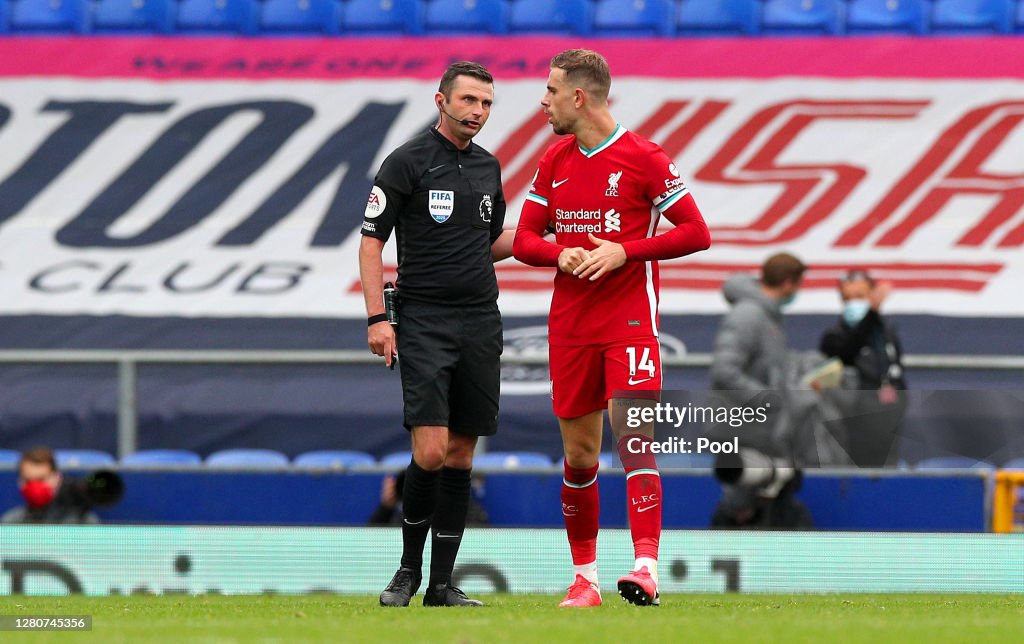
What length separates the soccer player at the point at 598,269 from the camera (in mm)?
5582

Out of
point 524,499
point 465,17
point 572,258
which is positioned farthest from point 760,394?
point 465,17

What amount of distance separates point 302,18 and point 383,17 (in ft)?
2.17

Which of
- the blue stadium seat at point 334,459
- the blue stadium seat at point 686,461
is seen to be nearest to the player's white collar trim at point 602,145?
the blue stadium seat at point 686,461

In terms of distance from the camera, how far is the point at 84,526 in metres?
8.10

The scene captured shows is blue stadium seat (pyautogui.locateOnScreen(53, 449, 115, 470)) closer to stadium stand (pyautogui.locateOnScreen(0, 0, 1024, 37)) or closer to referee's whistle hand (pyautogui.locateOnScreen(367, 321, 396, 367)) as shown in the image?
referee's whistle hand (pyautogui.locateOnScreen(367, 321, 396, 367))

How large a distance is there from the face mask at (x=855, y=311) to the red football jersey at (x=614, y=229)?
10.8 feet

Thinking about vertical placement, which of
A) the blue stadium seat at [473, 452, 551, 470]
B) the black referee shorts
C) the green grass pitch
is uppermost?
the black referee shorts

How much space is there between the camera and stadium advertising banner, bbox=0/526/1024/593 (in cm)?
754

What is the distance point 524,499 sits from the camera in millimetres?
9047

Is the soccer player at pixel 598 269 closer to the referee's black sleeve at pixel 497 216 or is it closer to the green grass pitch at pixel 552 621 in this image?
the referee's black sleeve at pixel 497 216

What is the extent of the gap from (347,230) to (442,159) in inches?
248

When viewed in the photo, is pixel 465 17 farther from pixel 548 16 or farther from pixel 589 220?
pixel 589 220

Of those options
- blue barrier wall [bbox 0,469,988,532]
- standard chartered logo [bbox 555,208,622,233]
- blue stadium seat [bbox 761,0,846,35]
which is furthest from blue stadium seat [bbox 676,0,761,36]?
standard chartered logo [bbox 555,208,622,233]

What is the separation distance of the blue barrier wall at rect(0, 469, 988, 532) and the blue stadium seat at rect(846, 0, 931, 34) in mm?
5238
